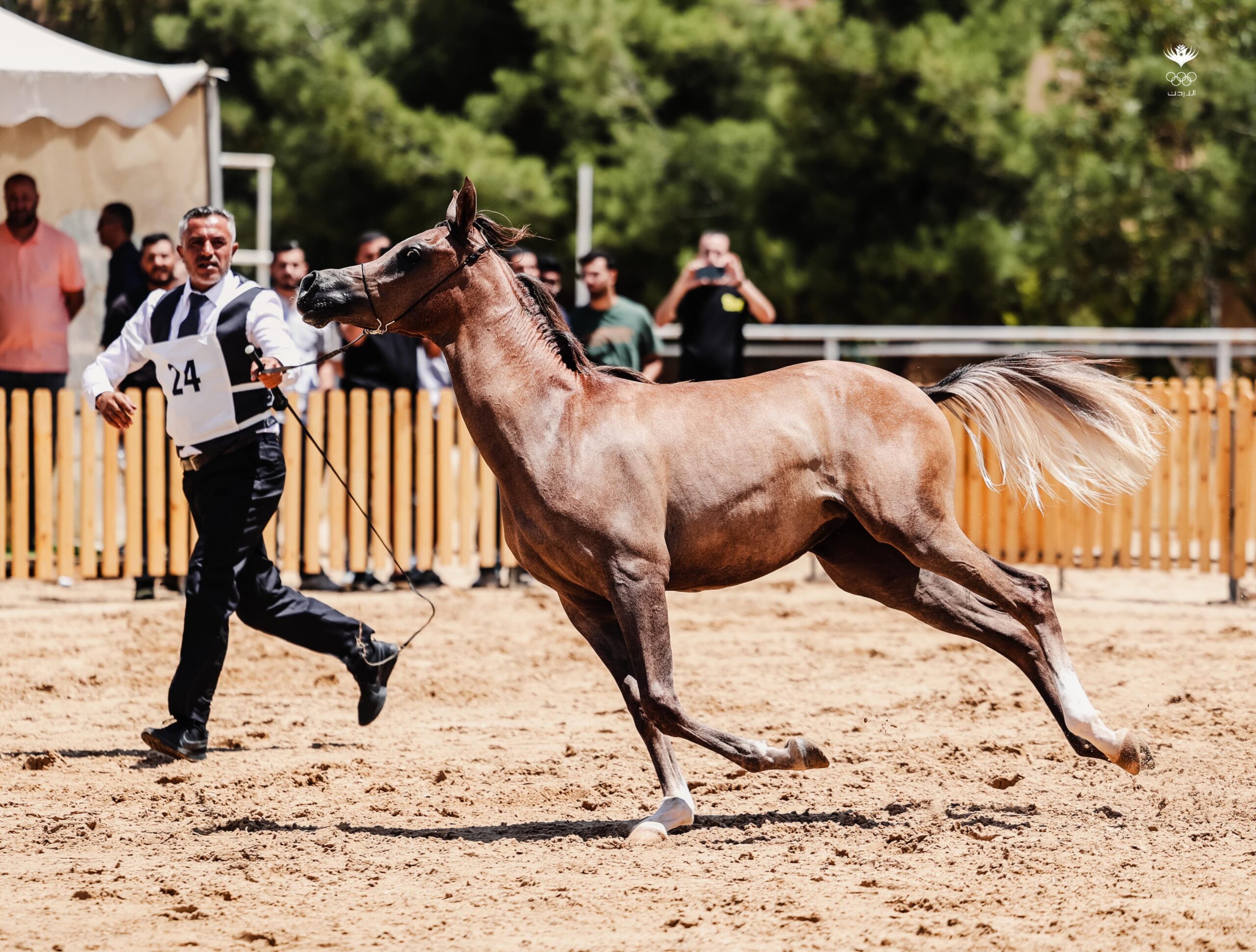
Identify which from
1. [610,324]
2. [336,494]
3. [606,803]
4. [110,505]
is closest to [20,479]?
[110,505]

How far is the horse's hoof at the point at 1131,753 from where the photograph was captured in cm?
575

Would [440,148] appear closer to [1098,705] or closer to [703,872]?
[1098,705]

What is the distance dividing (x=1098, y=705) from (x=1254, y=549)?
446 centimetres

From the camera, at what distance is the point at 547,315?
5.95 m

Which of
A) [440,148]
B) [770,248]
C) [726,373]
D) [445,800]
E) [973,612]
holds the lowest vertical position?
[445,800]

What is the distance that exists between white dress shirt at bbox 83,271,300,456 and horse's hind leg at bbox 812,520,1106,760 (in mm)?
2431

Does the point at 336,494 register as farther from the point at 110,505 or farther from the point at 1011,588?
the point at 1011,588

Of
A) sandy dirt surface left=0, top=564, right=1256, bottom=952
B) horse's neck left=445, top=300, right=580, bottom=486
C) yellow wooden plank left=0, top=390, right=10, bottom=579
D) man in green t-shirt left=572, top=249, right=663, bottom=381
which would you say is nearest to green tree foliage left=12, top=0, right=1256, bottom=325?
man in green t-shirt left=572, top=249, right=663, bottom=381

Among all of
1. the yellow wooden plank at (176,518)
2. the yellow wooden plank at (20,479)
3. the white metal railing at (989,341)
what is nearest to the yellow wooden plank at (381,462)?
the yellow wooden plank at (176,518)

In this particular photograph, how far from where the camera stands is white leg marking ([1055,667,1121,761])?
18.8ft

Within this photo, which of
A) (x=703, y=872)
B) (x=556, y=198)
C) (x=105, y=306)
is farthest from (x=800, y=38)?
(x=703, y=872)

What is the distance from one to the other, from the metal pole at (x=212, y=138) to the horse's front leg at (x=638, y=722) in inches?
261

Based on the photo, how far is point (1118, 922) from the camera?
4.44 meters

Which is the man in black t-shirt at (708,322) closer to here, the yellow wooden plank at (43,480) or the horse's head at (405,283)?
the yellow wooden plank at (43,480)
